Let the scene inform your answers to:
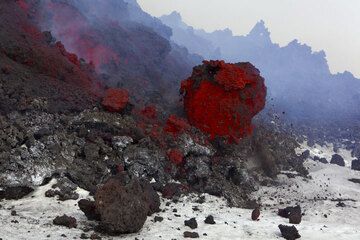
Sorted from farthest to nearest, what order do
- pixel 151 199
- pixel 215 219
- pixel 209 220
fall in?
pixel 151 199
pixel 215 219
pixel 209 220

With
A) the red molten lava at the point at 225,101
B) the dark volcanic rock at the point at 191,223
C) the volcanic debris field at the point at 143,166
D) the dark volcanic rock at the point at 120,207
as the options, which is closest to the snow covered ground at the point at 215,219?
the volcanic debris field at the point at 143,166

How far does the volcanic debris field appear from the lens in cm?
1850

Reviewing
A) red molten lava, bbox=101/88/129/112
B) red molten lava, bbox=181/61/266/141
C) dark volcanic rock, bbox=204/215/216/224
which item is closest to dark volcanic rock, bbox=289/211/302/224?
dark volcanic rock, bbox=204/215/216/224

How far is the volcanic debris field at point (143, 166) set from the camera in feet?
60.7

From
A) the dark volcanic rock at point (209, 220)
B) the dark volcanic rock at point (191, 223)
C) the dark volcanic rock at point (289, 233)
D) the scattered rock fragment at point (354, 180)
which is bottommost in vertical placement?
the dark volcanic rock at point (191, 223)

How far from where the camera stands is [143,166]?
1029 inches

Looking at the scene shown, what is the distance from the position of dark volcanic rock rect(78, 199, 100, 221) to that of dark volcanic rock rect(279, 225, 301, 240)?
29.8 ft

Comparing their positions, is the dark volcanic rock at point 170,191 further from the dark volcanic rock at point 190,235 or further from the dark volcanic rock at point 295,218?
the dark volcanic rock at point 295,218

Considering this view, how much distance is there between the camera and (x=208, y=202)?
25.2 meters

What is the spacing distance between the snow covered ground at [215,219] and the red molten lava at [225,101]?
602 centimetres

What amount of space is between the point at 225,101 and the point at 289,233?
1485cm

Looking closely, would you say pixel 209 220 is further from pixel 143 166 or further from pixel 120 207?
pixel 143 166

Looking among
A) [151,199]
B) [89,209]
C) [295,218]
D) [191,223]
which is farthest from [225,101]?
[89,209]

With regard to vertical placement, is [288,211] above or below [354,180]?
below
